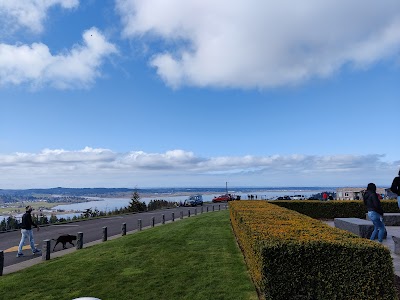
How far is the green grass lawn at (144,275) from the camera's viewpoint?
743 cm

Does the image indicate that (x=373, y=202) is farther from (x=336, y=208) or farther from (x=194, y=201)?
(x=194, y=201)

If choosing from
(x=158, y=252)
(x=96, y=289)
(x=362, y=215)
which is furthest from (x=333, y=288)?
(x=362, y=215)

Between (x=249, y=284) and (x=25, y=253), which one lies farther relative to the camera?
(x=25, y=253)

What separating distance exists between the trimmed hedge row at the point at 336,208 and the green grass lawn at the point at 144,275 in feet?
41.0

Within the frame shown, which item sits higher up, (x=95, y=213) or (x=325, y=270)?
(x=325, y=270)

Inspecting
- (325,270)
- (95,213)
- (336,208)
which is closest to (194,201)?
(95,213)

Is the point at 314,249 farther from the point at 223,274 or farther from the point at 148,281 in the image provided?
the point at 148,281

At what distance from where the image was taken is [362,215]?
21969 millimetres

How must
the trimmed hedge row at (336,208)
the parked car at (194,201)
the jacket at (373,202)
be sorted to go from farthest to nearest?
the parked car at (194,201), the trimmed hedge row at (336,208), the jacket at (373,202)

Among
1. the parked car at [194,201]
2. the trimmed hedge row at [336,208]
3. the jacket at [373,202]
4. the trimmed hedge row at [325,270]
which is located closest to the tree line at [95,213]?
the parked car at [194,201]

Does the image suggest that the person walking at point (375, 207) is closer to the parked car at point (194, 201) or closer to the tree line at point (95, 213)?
the tree line at point (95, 213)

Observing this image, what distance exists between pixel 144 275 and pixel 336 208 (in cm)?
1768

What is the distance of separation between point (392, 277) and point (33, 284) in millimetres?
8539

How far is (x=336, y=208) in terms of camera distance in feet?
74.0
